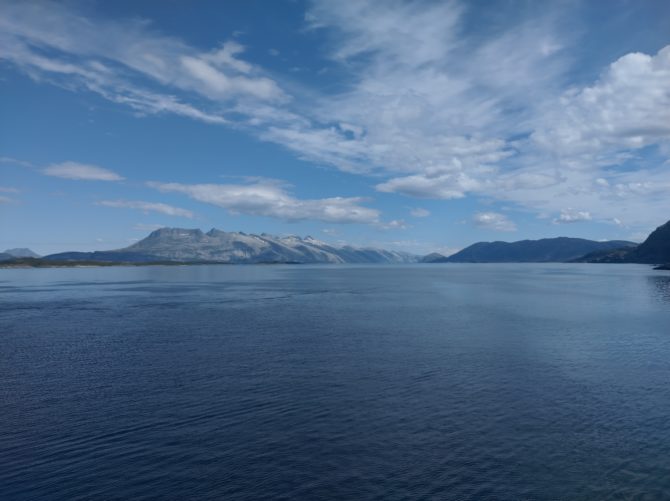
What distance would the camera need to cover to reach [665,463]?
80.0 feet

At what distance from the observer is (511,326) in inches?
2729

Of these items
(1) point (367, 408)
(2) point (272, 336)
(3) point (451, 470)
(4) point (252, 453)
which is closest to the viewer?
(3) point (451, 470)

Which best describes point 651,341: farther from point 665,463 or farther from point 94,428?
point 94,428

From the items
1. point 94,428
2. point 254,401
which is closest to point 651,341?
point 254,401

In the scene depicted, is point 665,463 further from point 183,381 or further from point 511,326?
point 511,326

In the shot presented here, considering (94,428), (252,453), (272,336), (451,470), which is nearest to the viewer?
(451,470)

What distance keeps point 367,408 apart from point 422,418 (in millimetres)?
4389

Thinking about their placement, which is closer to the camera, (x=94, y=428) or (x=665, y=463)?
(x=665, y=463)

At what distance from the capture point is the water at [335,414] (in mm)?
22656

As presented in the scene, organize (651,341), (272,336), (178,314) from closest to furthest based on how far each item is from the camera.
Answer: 1. (651,341)
2. (272,336)
3. (178,314)

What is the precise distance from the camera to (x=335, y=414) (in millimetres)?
31641

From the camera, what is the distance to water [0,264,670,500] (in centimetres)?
2266

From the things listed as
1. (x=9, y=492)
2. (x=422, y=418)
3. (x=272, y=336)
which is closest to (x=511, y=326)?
(x=272, y=336)

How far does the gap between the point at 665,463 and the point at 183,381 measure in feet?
120
